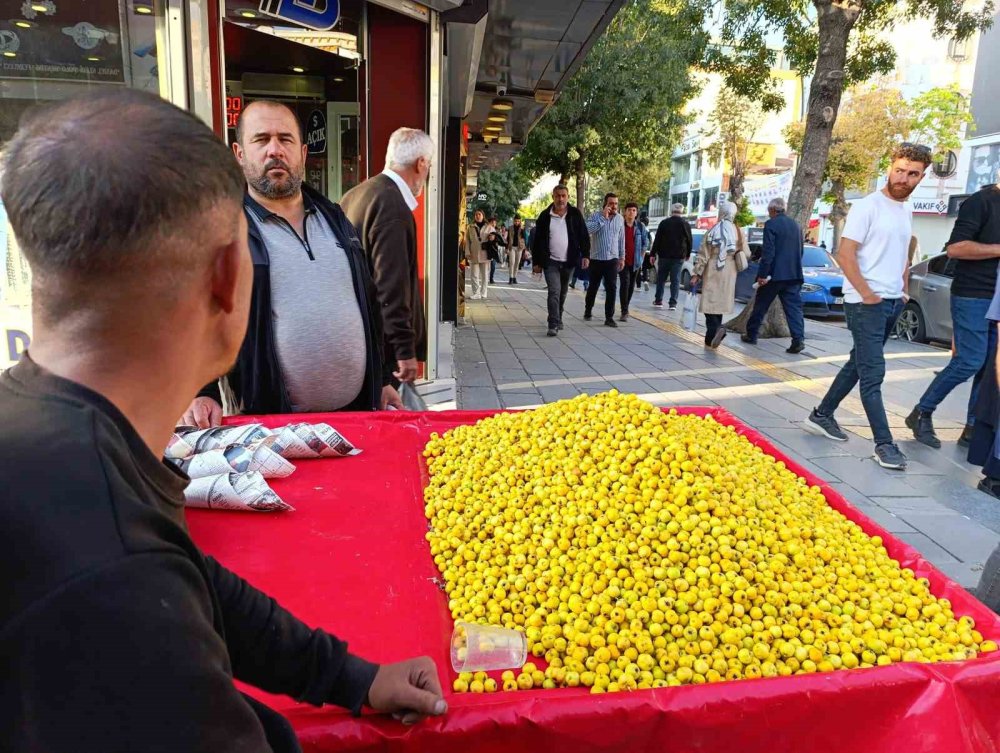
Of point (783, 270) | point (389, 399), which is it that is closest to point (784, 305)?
point (783, 270)

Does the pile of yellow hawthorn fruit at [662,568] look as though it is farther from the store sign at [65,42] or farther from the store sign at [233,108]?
the store sign at [233,108]

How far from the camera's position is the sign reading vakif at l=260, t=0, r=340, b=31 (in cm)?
479

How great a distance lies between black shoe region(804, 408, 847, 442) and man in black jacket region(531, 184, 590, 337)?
5046 millimetres

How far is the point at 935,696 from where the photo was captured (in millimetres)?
1453

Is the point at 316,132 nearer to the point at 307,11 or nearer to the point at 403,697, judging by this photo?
the point at 307,11

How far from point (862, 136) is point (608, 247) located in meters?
24.4

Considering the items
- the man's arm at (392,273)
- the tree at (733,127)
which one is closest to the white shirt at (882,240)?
the man's arm at (392,273)

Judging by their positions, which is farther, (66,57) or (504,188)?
(504,188)

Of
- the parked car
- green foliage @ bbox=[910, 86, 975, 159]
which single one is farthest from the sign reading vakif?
green foliage @ bbox=[910, 86, 975, 159]

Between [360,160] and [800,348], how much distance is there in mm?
6354

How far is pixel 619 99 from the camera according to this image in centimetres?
2109

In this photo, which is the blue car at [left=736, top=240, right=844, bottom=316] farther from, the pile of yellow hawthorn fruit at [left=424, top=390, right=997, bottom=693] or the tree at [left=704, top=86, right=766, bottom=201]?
the tree at [left=704, top=86, right=766, bottom=201]

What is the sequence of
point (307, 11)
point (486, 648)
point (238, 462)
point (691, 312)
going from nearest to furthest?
point (486, 648) < point (238, 462) < point (307, 11) < point (691, 312)

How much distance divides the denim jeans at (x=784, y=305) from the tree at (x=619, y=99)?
1129 centimetres
